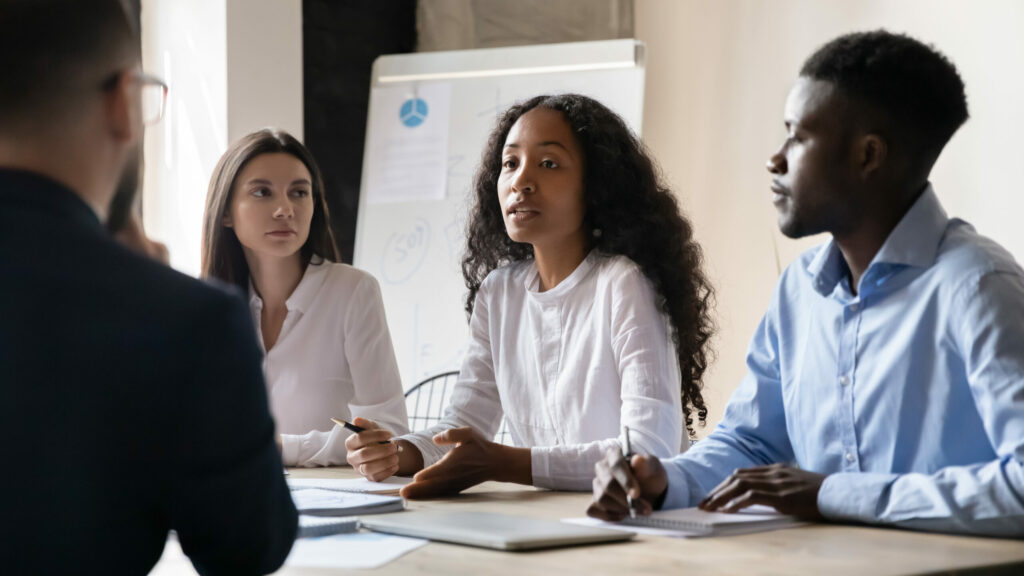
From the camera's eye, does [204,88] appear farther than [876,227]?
Yes

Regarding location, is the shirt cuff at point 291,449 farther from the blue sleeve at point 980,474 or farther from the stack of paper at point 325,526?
the blue sleeve at point 980,474

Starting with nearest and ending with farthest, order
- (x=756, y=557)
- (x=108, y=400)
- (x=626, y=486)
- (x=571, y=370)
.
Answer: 1. (x=108, y=400)
2. (x=756, y=557)
3. (x=626, y=486)
4. (x=571, y=370)

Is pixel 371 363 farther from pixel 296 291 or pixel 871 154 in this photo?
pixel 871 154

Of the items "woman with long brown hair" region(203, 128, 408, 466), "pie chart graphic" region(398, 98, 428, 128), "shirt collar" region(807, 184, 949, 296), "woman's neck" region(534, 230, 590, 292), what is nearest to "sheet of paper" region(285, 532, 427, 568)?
"shirt collar" region(807, 184, 949, 296)

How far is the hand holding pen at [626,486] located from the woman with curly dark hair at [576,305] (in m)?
0.37

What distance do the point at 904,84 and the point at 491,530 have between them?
2.67ft

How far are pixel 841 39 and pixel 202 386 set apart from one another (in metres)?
1.10

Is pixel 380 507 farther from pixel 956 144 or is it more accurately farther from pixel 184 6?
pixel 184 6

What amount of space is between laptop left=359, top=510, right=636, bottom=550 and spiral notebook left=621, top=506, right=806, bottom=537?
72 millimetres

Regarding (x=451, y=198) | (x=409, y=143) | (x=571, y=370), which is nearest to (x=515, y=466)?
(x=571, y=370)

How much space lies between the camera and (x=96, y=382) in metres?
0.70

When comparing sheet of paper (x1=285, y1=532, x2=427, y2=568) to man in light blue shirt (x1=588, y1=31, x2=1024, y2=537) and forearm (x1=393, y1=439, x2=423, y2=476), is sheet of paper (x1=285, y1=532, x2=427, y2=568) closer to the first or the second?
man in light blue shirt (x1=588, y1=31, x2=1024, y2=537)

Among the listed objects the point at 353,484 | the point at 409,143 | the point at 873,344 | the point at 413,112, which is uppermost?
the point at 413,112

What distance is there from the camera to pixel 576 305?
2033 mm
